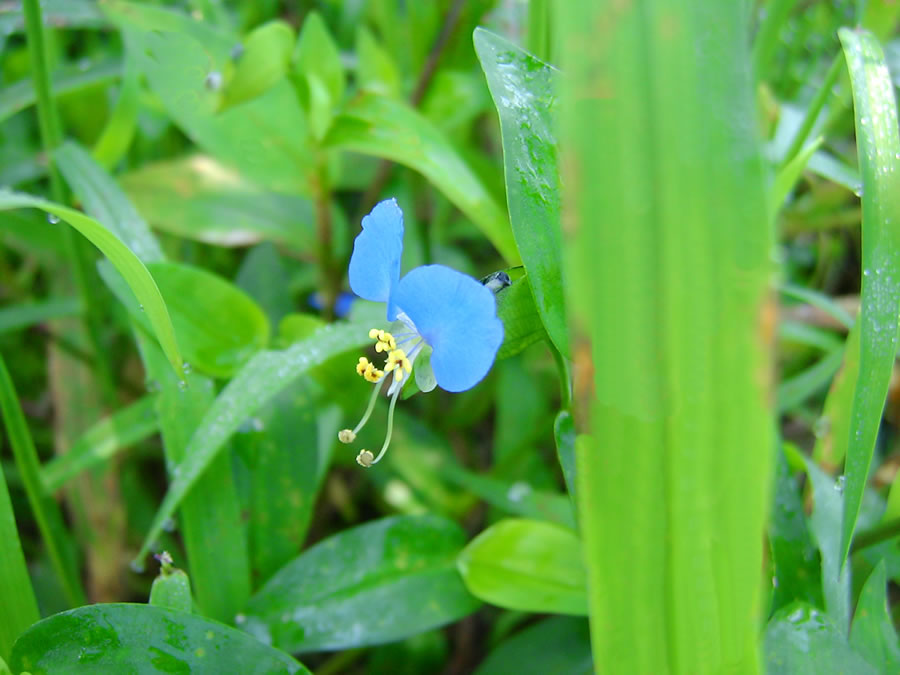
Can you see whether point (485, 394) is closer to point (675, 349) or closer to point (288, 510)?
point (288, 510)

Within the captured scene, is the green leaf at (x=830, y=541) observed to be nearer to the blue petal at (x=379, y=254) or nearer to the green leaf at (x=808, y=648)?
the green leaf at (x=808, y=648)

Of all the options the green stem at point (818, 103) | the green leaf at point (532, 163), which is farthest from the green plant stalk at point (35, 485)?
the green stem at point (818, 103)

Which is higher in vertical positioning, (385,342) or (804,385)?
(385,342)

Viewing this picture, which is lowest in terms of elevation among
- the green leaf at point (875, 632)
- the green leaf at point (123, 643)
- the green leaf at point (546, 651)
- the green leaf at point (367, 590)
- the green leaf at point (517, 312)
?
the green leaf at point (546, 651)

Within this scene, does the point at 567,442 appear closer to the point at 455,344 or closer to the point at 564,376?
the point at 564,376

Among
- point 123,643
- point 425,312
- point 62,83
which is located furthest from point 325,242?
point 123,643

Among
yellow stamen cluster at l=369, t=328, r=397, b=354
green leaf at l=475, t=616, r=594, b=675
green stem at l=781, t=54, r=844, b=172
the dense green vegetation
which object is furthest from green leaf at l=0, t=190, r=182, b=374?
green stem at l=781, t=54, r=844, b=172

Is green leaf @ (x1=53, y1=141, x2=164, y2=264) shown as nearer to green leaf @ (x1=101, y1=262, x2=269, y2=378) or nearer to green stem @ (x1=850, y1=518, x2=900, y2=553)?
green leaf @ (x1=101, y1=262, x2=269, y2=378)
